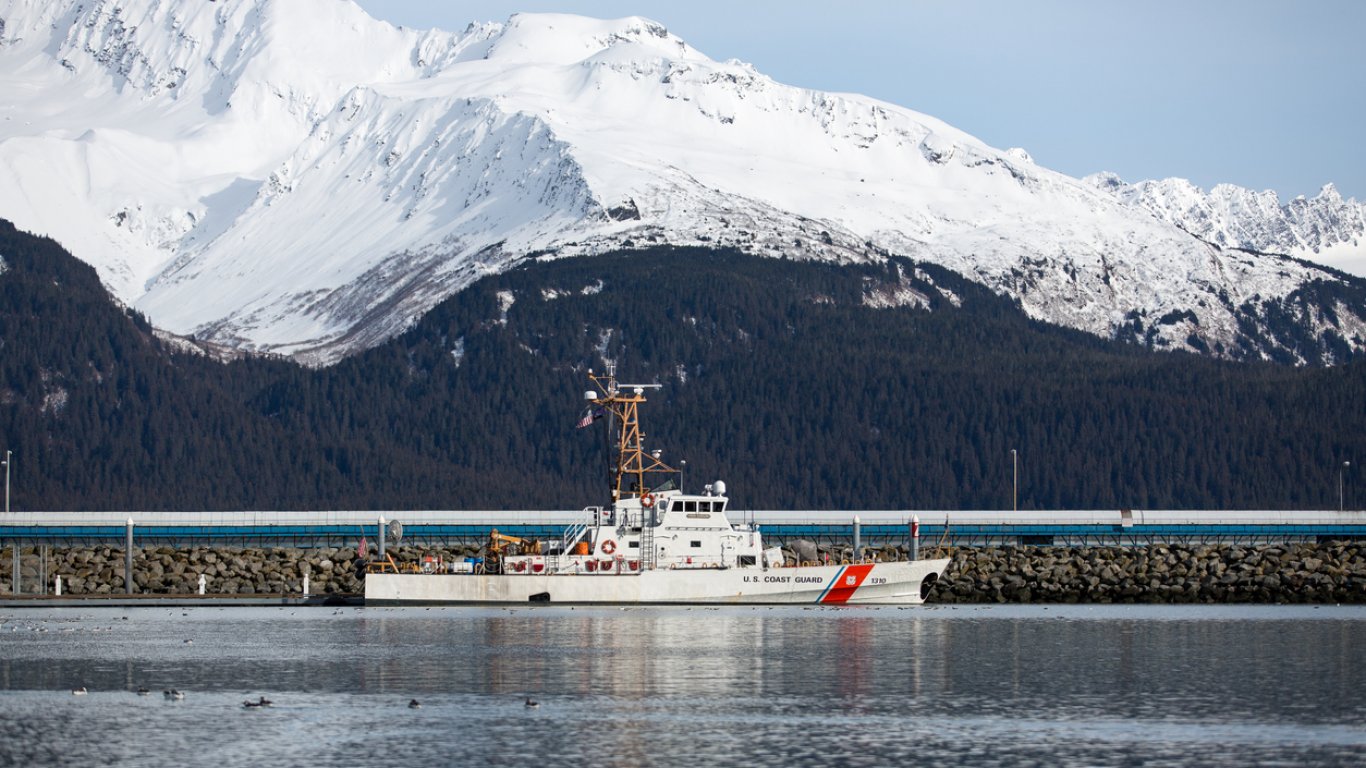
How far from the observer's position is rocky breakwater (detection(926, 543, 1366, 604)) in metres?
117

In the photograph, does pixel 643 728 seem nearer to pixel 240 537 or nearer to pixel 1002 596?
pixel 1002 596

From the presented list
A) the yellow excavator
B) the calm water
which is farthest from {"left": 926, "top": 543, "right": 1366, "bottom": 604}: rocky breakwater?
the yellow excavator

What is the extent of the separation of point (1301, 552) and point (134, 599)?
63117 millimetres

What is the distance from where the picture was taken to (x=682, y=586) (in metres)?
104

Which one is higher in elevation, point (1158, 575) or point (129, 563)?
point (129, 563)

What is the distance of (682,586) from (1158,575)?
31098 millimetres

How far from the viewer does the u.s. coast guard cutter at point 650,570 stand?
103 meters

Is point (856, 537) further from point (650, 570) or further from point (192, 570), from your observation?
point (192, 570)

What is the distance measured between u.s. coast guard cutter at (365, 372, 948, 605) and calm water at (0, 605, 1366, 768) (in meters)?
6.38

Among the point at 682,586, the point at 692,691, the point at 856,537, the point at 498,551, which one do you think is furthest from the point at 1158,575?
the point at 692,691

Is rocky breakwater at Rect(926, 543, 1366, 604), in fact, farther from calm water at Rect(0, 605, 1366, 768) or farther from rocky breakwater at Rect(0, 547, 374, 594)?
rocky breakwater at Rect(0, 547, 374, 594)

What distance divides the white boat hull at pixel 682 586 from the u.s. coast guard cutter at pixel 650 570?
0.05 m

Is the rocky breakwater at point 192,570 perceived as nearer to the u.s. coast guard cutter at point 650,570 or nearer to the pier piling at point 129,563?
the pier piling at point 129,563

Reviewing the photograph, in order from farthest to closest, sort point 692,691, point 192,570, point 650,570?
point 192,570
point 650,570
point 692,691
